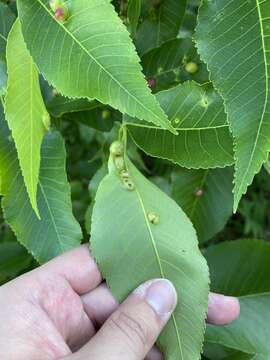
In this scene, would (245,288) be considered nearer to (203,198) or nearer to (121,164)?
(203,198)

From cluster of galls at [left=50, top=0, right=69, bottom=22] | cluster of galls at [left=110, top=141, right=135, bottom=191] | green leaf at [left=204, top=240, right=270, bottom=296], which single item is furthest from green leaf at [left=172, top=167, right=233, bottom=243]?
cluster of galls at [left=50, top=0, right=69, bottom=22]

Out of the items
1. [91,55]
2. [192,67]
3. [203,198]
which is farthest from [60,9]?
[203,198]

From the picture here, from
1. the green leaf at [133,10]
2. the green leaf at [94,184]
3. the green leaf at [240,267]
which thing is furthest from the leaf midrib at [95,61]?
the green leaf at [240,267]

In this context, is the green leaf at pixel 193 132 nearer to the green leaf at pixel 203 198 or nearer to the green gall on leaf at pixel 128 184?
the green gall on leaf at pixel 128 184

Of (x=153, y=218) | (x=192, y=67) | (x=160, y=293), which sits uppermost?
(x=192, y=67)

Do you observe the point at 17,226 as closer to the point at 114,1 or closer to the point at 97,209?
the point at 97,209

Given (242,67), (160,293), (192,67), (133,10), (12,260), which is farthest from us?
(12,260)
